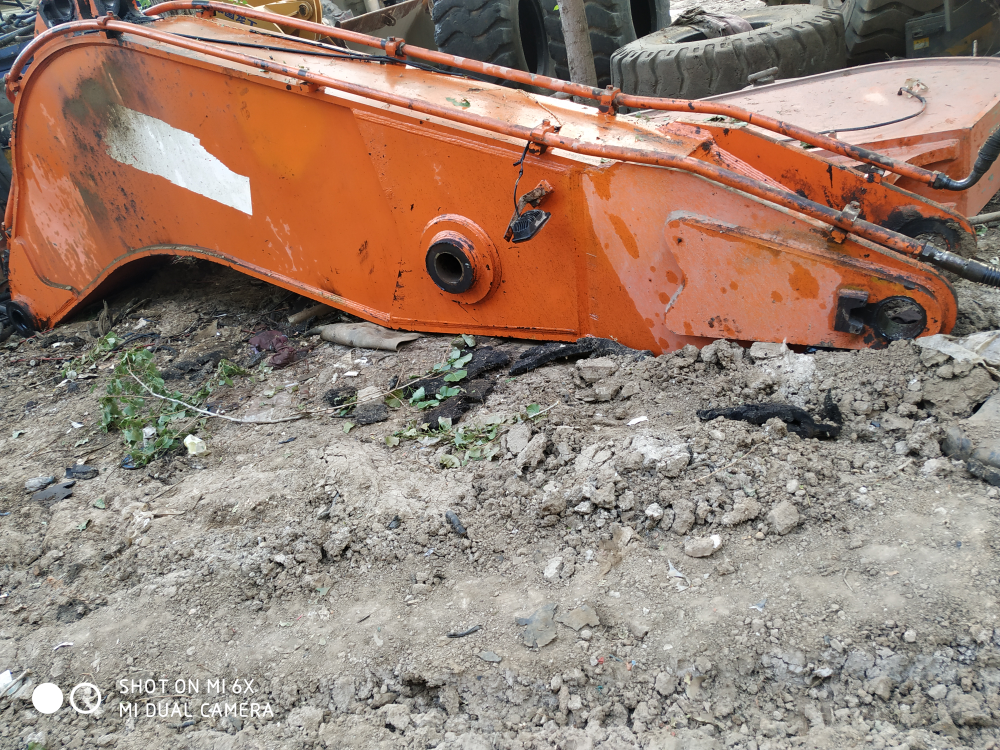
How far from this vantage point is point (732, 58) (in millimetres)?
4348

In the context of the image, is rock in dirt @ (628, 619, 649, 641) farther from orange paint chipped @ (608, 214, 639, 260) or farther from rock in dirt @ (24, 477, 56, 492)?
rock in dirt @ (24, 477, 56, 492)

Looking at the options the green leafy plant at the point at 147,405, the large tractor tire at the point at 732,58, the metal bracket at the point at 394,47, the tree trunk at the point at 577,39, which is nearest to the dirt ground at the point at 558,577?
the green leafy plant at the point at 147,405

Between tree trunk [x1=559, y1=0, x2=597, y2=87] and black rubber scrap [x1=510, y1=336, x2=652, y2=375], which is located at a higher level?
tree trunk [x1=559, y1=0, x2=597, y2=87]

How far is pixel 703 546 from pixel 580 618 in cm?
41

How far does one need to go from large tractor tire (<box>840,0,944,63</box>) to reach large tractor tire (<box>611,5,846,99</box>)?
68 cm

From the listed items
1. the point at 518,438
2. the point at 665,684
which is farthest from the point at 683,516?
the point at 518,438

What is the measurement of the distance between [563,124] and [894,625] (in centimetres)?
205

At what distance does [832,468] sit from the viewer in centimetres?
214

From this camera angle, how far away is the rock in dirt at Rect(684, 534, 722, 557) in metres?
2.05

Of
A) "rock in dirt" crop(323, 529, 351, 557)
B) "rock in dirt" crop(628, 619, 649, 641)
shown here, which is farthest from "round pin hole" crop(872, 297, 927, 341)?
"rock in dirt" crop(323, 529, 351, 557)

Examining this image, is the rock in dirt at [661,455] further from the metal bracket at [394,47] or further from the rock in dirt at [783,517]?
the metal bracket at [394,47]

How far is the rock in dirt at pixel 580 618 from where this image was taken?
6.41 feet

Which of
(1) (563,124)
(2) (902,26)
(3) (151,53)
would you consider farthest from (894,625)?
(2) (902,26)

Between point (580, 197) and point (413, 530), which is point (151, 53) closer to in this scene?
point (580, 197)
